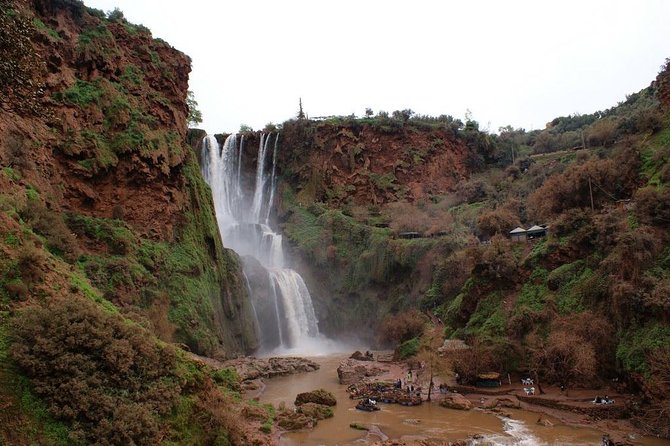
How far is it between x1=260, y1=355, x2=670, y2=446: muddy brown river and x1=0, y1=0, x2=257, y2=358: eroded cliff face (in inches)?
394

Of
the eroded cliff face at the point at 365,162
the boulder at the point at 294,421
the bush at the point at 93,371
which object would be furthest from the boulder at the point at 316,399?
the eroded cliff face at the point at 365,162

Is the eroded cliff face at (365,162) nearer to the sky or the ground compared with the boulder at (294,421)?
nearer to the sky

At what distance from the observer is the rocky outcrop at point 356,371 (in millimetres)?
32188

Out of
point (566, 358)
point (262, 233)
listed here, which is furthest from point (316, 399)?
point (262, 233)

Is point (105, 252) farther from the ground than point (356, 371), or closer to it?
farther from the ground

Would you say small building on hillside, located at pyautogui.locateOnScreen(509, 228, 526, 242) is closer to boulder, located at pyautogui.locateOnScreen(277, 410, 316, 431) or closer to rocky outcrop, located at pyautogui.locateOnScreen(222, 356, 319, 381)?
rocky outcrop, located at pyautogui.locateOnScreen(222, 356, 319, 381)

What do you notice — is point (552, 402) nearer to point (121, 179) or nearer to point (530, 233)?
point (530, 233)

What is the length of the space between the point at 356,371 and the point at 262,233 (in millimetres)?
30676

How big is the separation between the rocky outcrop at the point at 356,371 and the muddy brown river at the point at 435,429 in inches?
202

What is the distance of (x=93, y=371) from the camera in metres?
13.3

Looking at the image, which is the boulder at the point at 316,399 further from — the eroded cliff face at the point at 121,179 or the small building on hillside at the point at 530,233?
the small building on hillside at the point at 530,233

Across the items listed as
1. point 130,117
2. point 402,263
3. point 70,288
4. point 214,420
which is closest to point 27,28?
point 70,288

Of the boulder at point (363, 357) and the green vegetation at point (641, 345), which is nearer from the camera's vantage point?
the green vegetation at point (641, 345)

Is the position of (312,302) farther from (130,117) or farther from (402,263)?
(130,117)
